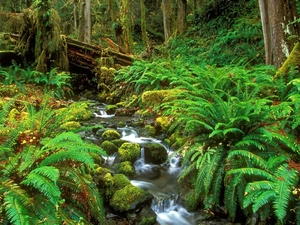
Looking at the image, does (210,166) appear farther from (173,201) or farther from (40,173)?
(40,173)

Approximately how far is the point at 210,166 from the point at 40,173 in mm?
2282

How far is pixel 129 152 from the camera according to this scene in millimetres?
5957

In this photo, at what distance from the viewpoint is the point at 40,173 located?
3.03 metres

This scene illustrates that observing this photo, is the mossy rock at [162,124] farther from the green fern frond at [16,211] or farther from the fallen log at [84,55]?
the fallen log at [84,55]

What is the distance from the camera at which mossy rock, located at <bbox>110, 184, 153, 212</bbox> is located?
175 inches

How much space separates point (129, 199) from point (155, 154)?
169cm

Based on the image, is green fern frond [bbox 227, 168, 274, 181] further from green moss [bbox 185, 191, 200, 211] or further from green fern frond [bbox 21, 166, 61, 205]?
green fern frond [bbox 21, 166, 61, 205]

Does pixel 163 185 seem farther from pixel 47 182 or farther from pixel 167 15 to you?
pixel 167 15

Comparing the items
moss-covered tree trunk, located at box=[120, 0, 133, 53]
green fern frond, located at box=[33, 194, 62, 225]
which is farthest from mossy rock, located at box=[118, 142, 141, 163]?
moss-covered tree trunk, located at box=[120, 0, 133, 53]

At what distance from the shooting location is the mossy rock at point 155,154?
19.9 ft

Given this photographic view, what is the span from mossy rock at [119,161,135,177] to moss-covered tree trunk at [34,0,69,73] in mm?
6830

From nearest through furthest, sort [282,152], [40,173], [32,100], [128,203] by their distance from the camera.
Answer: [40,173], [282,152], [128,203], [32,100]

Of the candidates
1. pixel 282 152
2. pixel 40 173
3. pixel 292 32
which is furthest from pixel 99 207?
pixel 292 32

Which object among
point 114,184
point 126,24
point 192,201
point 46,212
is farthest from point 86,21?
point 46,212
